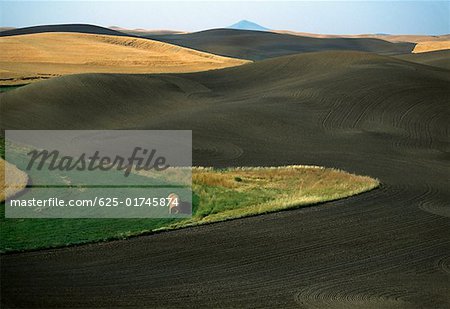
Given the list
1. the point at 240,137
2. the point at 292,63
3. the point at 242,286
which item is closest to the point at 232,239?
→ the point at 242,286

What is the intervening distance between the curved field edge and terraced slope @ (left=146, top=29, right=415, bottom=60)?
109 meters

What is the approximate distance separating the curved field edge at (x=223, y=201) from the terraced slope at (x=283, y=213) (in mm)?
751

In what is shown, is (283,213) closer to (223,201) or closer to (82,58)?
(223,201)

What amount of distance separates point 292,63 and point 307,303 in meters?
50.8

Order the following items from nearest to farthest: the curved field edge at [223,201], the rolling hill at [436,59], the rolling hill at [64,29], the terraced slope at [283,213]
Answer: the terraced slope at [283,213], the curved field edge at [223,201], the rolling hill at [436,59], the rolling hill at [64,29]

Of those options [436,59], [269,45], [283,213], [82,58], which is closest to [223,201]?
[283,213]

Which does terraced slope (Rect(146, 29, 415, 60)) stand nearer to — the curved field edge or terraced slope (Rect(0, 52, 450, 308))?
terraced slope (Rect(0, 52, 450, 308))

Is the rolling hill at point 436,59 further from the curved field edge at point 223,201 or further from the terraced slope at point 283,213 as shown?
the curved field edge at point 223,201

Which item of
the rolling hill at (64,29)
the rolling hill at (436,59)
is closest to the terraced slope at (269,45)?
the rolling hill at (64,29)

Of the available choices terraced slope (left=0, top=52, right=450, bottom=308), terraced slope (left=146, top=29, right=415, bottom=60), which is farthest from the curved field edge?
terraced slope (left=146, top=29, right=415, bottom=60)

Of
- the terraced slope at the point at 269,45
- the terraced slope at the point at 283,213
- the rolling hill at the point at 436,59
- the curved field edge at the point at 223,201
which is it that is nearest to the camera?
the terraced slope at the point at 283,213

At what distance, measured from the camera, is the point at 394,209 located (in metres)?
22.4

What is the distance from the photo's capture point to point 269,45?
163 m

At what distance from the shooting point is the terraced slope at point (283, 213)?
46.9 ft
